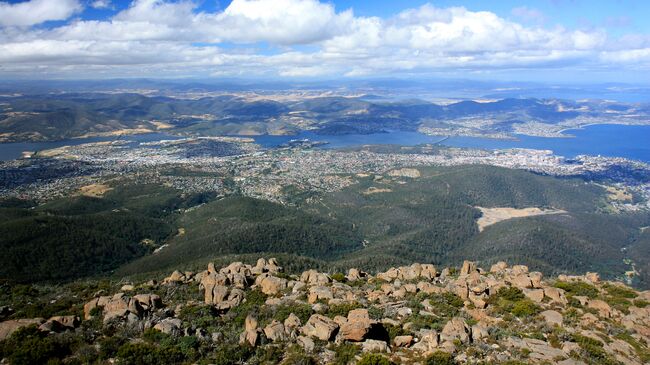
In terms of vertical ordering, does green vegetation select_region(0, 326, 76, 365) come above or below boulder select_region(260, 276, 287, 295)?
above

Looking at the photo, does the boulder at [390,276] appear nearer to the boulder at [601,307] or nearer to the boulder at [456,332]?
the boulder at [456,332]

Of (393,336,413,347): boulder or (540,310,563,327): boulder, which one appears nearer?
(393,336,413,347): boulder

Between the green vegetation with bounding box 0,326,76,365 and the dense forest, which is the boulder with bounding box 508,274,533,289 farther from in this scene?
the dense forest

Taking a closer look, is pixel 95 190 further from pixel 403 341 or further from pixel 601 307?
pixel 601 307

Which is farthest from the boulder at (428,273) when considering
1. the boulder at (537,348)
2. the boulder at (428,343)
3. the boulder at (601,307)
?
the boulder at (428,343)

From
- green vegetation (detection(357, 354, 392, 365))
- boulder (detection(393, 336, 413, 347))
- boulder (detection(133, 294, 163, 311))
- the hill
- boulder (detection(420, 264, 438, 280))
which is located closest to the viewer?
green vegetation (detection(357, 354, 392, 365))

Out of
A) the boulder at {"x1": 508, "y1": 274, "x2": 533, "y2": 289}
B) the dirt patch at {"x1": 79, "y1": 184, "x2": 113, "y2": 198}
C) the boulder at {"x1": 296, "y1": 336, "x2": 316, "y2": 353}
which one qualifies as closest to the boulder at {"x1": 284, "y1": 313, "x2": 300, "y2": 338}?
the boulder at {"x1": 296, "y1": 336, "x2": 316, "y2": 353}

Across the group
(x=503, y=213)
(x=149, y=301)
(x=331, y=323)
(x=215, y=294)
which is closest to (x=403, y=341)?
(x=331, y=323)
